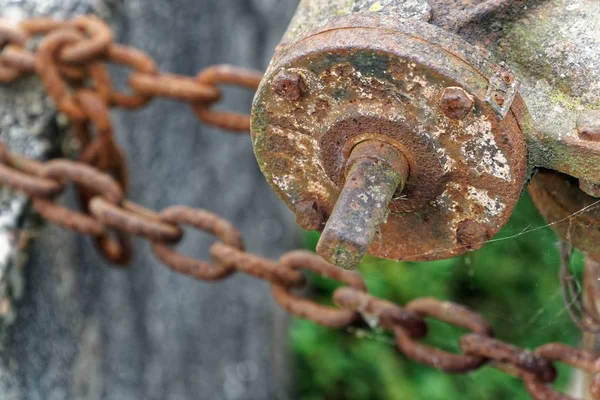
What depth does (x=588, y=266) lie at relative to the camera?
963 millimetres

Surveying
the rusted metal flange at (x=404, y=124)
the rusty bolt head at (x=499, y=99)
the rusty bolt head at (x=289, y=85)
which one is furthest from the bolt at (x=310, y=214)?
the rusty bolt head at (x=499, y=99)

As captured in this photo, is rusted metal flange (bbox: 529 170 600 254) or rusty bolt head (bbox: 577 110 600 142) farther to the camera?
rusted metal flange (bbox: 529 170 600 254)

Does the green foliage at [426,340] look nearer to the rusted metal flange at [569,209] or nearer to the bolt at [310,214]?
the rusted metal flange at [569,209]

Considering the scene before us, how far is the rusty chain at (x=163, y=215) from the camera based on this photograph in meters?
1.03

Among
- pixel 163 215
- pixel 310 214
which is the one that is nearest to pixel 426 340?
pixel 163 215

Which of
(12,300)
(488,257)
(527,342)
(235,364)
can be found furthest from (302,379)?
(12,300)

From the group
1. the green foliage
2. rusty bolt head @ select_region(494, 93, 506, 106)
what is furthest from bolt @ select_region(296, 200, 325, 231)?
the green foliage

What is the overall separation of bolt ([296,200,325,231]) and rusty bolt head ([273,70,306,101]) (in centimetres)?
14

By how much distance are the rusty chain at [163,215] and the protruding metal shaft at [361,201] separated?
386 millimetres

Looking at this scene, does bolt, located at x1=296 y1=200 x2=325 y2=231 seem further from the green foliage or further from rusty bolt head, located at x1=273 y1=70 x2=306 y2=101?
the green foliage

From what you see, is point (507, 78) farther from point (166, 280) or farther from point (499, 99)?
point (166, 280)

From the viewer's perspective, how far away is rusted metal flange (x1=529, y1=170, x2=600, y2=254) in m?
0.82

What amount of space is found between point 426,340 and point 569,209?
1.35 metres

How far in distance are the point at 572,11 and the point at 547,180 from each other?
0.21 metres
